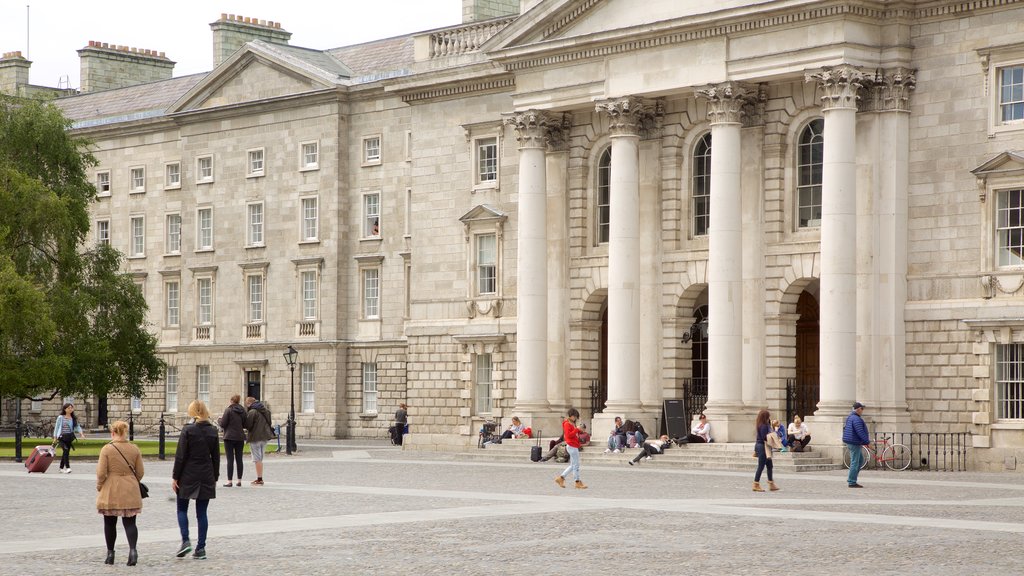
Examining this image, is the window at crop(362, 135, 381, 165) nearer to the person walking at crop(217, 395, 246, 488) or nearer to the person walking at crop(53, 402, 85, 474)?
the person walking at crop(53, 402, 85, 474)

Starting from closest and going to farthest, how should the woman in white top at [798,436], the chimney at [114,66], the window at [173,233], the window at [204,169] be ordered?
the woman in white top at [798,436] < the window at [204,169] < the window at [173,233] < the chimney at [114,66]

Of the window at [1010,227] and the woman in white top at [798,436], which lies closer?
the window at [1010,227]

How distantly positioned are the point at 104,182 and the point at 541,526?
5495 centimetres

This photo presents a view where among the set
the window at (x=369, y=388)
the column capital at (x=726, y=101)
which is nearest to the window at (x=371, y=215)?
the window at (x=369, y=388)

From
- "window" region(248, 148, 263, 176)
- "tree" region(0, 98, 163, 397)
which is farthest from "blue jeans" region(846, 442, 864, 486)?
"window" region(248, 148, 263, 176)

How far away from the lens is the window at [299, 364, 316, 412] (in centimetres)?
6531

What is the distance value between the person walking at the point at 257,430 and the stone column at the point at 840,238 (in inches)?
568

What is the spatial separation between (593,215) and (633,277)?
3703 millimetres

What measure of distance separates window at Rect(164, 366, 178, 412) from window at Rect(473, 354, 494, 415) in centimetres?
2157

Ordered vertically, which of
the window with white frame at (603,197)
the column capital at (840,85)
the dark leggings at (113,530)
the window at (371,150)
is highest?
the window at (371,150)

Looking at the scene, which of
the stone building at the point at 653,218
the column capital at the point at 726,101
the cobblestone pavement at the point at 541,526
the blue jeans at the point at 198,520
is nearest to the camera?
the cobblestone pavement at the point at 541,526

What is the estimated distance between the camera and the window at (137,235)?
2876 inches

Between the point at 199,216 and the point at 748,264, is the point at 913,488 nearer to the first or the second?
the point at 748,264

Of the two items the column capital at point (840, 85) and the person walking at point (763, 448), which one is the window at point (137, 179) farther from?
the person walking at point (763, 448)
